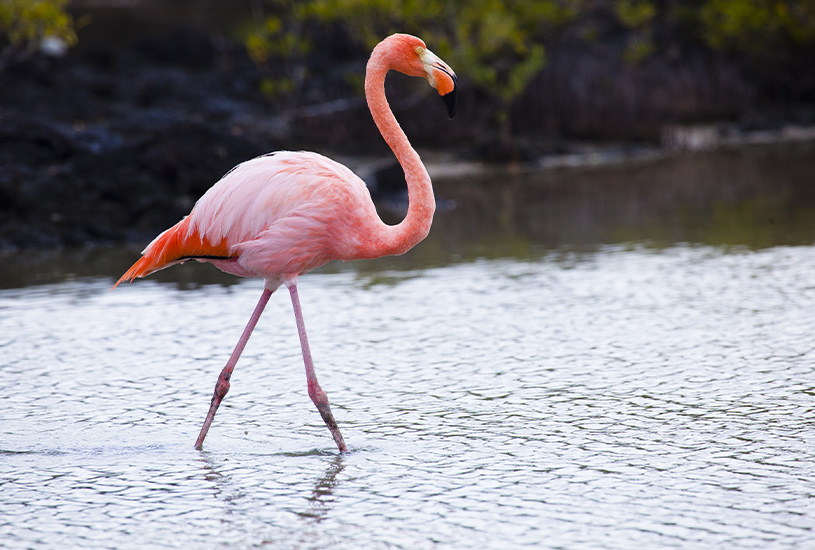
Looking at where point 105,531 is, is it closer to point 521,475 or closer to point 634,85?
point 521,475

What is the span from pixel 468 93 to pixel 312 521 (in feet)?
52.8

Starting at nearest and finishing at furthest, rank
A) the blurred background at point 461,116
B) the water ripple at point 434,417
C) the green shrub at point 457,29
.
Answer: the water ripple at point 434,417, the blurred background at point 461,116, the green shrub at point 457,29

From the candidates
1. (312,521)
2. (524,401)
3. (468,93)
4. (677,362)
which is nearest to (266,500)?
(312,521)

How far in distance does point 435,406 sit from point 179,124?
8.36 metres

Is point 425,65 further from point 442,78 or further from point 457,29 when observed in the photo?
point 457,29

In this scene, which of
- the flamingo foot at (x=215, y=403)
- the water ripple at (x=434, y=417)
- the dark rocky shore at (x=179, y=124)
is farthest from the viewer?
the dark rocky shore at (x=179, y=124)

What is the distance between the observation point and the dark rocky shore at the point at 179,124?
36.8 feet

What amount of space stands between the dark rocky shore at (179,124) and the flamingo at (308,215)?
263 inches

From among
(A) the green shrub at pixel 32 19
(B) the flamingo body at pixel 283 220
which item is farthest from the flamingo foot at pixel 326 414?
(A) the green shrub at pixel 32 19

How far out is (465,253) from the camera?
9578mm

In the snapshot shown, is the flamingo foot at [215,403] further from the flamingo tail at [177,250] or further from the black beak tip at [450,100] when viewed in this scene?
the black beak tip at [450,100]

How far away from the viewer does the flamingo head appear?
4250 millimetres

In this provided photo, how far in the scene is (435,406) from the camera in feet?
16.4

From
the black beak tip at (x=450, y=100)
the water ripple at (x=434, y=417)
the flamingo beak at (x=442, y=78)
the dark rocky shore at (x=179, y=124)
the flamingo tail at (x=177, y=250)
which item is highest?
the dark rocky shore at (x=179, y=124)
